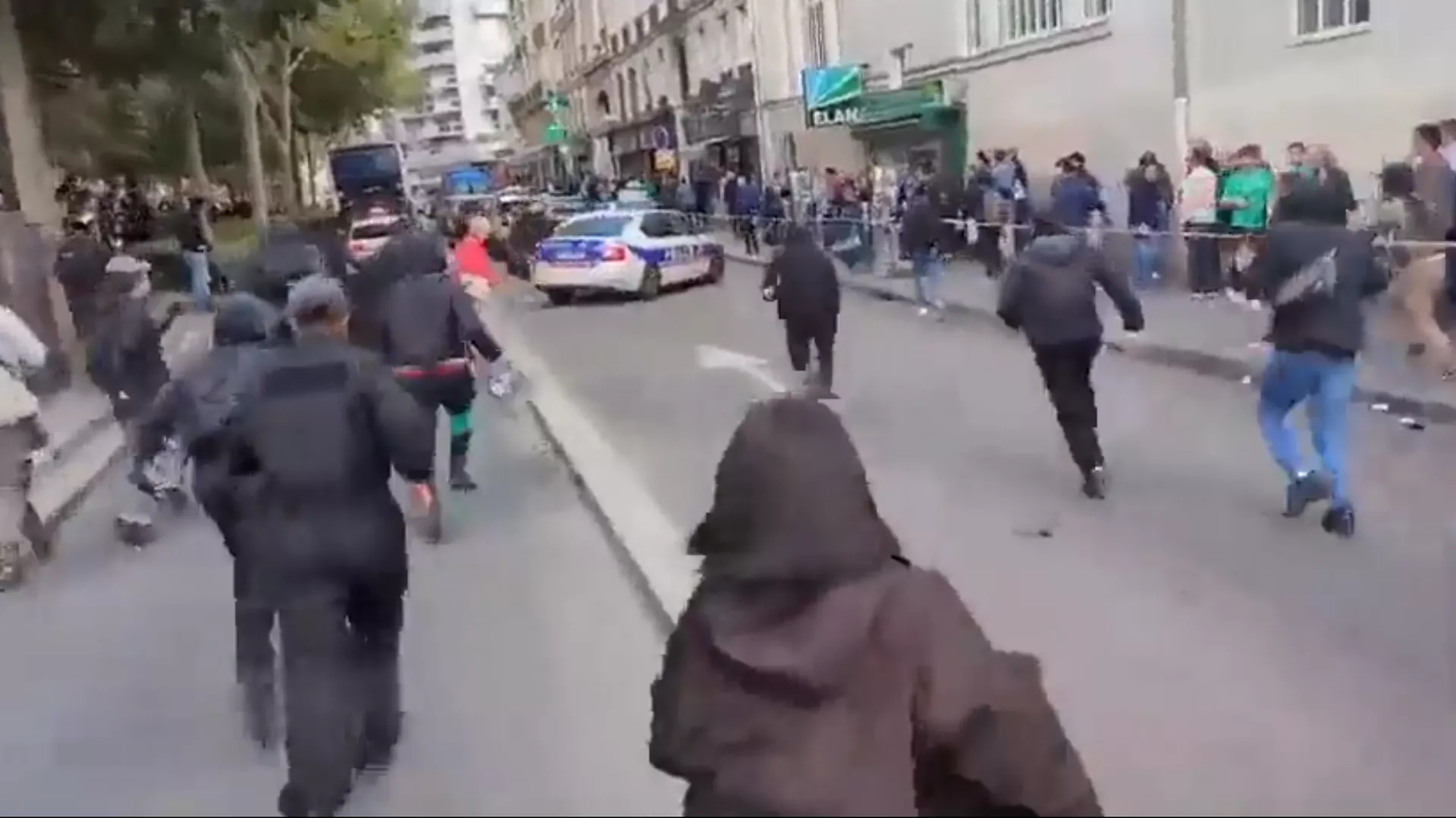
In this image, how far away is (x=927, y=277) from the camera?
20.0 metres

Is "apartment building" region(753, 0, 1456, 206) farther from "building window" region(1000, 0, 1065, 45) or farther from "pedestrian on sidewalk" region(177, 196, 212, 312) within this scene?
"pedestrian on sidewalk" region(177, 196, 212, 312)

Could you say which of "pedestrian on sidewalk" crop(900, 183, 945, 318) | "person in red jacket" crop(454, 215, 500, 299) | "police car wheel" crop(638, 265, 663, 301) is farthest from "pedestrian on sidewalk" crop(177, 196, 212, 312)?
"person in red jacket" crop(454, 215, 500, 299)

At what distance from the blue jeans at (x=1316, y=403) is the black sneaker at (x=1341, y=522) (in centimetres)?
3

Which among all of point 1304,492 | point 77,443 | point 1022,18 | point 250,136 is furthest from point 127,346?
point 250,136

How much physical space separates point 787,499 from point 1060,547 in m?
5.61

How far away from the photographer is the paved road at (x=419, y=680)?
14.0 feet

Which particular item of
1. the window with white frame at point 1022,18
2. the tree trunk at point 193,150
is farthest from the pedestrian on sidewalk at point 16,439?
the tree trunk at point 193,150

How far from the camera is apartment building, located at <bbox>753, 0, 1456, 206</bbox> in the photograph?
648 inches

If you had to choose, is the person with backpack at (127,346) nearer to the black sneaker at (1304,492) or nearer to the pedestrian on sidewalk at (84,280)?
the pedestrian on sidewalk at (84,280)

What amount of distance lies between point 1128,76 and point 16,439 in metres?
16.2

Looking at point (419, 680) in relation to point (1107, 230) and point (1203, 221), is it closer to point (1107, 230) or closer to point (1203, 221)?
point (1203, 221)

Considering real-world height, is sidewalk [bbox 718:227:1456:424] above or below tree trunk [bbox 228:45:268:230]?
below

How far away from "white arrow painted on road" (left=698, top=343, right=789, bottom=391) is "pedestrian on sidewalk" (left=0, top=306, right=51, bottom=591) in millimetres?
6105

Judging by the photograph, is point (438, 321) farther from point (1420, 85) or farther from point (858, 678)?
point (1420, 85)
